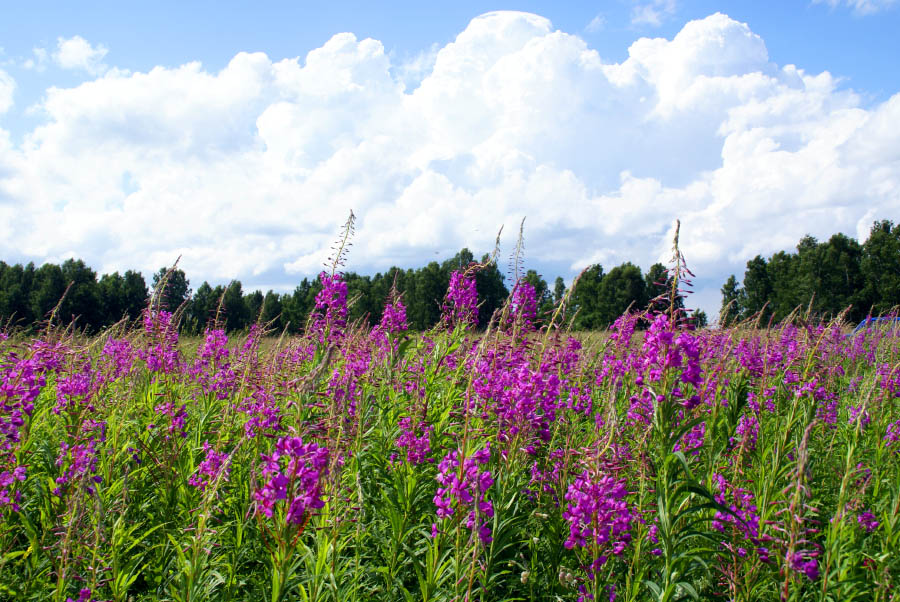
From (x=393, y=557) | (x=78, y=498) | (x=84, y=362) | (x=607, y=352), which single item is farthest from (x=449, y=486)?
(x=607, y=352)

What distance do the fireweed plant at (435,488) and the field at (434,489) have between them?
0.02 m

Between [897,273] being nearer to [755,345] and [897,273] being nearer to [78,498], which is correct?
[755,345]

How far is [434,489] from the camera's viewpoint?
4.35 m

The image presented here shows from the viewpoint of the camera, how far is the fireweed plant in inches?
110

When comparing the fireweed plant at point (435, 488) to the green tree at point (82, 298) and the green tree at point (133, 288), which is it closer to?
the green tree at point (82, 298)

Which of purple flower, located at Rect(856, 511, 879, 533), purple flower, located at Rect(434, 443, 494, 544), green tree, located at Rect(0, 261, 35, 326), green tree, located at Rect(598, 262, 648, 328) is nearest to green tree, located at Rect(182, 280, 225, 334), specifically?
purple flower, located at Rect(434, 443, 494, 544)

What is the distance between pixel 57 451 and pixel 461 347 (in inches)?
170

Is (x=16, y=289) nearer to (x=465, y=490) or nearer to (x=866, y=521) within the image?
(x=465, y=490)

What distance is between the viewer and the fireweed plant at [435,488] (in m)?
2.79

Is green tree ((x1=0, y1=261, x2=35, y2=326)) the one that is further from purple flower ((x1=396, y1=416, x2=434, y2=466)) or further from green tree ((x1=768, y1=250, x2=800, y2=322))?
green tree ((x1=768, y1=250, x2=800, y2=322))

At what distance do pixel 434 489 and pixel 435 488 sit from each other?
0.6 inches

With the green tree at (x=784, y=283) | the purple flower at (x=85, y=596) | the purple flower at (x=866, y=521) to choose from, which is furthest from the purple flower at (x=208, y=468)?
the green tree at (x=784, y=283)

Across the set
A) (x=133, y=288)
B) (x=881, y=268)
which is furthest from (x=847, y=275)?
(x=133, y=288)

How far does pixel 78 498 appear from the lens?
99.4 inches
